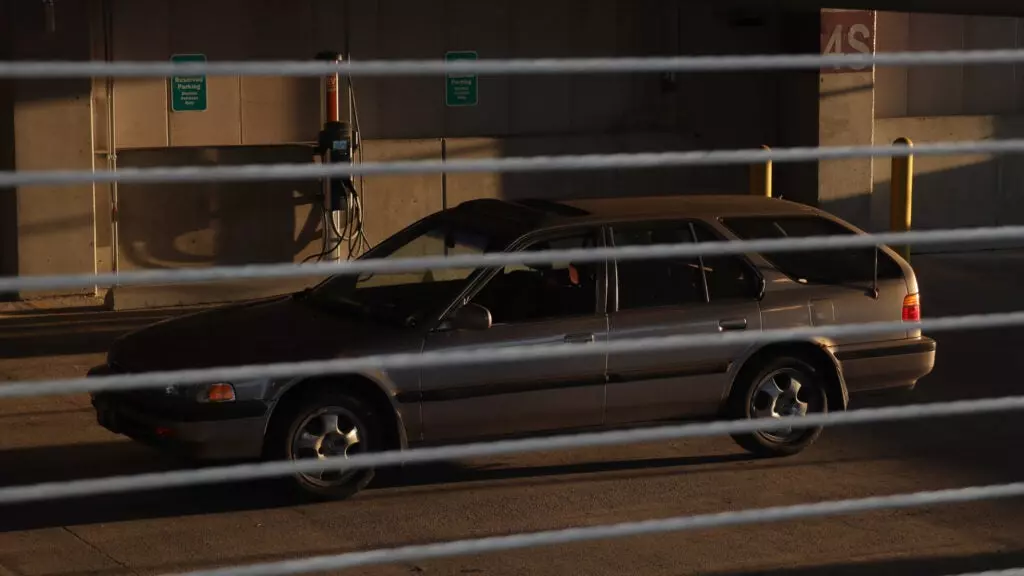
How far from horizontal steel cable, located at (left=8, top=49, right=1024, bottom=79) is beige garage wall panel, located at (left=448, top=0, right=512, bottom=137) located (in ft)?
47.1

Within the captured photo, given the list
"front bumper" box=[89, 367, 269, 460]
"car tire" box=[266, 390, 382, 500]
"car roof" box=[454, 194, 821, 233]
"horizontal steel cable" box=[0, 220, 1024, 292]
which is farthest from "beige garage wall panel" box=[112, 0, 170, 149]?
"horizontal steel cable" box=[0, 220, 1024, 292]

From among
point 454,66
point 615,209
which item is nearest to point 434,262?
A: point 454,66

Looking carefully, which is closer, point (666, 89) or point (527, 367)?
point (527, 367)

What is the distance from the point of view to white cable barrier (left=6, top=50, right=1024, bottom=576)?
98.7 inches

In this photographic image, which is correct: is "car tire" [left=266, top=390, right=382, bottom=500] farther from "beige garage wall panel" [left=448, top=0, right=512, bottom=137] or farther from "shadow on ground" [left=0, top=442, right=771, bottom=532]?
"beige garage wall panel" [left=448, top=0, right=512, bottom=137]

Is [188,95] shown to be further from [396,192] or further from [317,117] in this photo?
[396,192]

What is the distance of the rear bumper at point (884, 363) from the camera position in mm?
9852

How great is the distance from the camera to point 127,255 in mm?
16078

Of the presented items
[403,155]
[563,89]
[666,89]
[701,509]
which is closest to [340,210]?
[403,155]

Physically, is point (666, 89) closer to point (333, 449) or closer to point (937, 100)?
point (937, 100)

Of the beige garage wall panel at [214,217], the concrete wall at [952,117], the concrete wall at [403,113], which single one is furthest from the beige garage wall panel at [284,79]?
the concrete wall at [952,117]

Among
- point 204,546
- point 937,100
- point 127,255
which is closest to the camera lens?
point 204,546

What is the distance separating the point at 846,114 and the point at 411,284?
10551 mm

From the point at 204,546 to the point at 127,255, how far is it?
859cm
